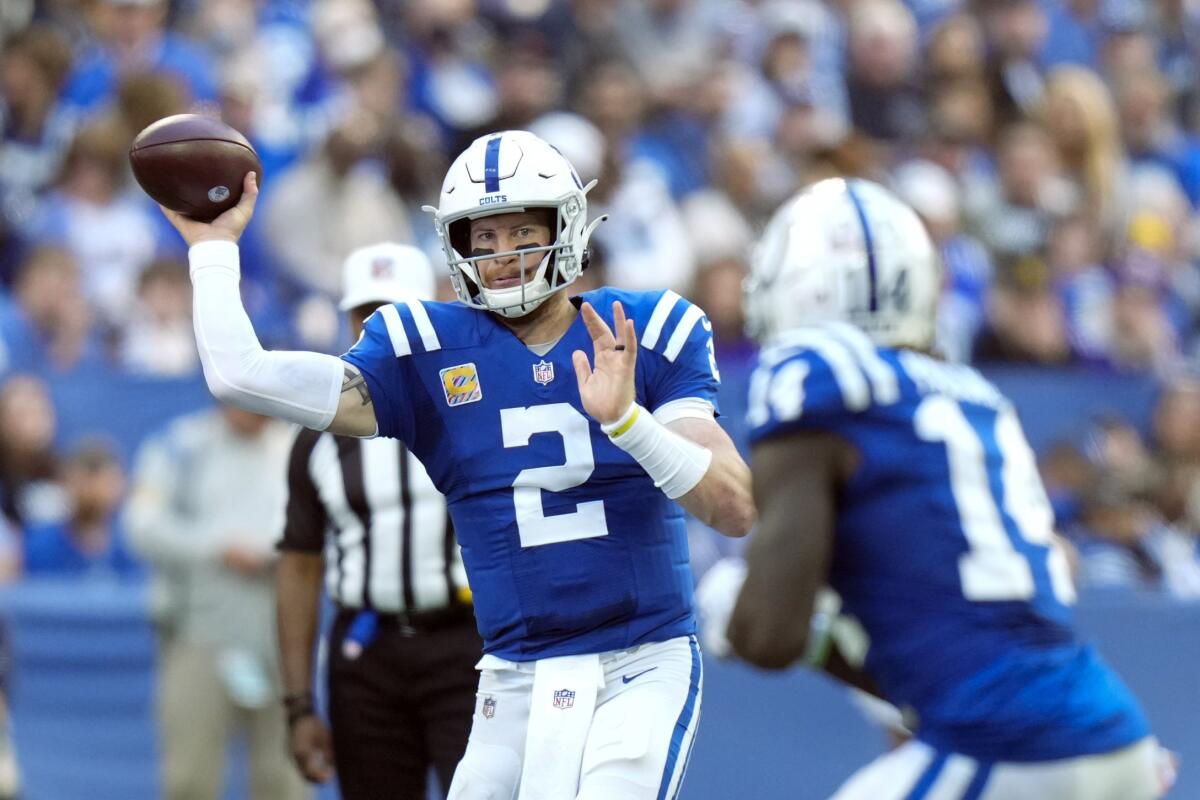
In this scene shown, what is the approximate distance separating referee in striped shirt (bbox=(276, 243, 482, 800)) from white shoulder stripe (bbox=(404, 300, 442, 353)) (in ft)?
3.38

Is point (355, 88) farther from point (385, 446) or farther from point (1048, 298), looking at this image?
point (385, 446)

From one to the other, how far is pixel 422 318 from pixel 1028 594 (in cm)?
153

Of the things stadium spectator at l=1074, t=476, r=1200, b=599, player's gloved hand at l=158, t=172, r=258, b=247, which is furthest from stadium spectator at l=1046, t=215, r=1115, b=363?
player's gloved hand at l=158, t=172, r=258, b=247

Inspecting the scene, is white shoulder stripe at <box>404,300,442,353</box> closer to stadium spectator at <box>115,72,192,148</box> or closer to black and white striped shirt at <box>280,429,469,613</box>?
black and white striped shirt at <box>280,429,469,613</box>

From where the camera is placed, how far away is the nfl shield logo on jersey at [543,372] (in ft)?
12.8

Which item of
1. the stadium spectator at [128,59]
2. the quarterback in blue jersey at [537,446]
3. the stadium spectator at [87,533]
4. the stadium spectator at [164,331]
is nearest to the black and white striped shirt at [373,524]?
the quarterback in blue jersey at [537,446]

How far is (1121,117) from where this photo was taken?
10664 mm

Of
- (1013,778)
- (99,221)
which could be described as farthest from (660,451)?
(99,221)

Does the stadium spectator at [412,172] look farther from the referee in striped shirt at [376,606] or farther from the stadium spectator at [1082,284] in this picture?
the referee in striped shirt at [376,606]

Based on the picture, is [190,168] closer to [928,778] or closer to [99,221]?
[928,778]

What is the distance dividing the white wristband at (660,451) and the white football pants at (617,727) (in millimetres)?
444

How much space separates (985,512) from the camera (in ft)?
9.93

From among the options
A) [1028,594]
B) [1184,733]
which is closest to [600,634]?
[1028,594]

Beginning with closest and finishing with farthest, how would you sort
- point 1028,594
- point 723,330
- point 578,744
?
point 1028,594 → point 578,744 → point 723,330
